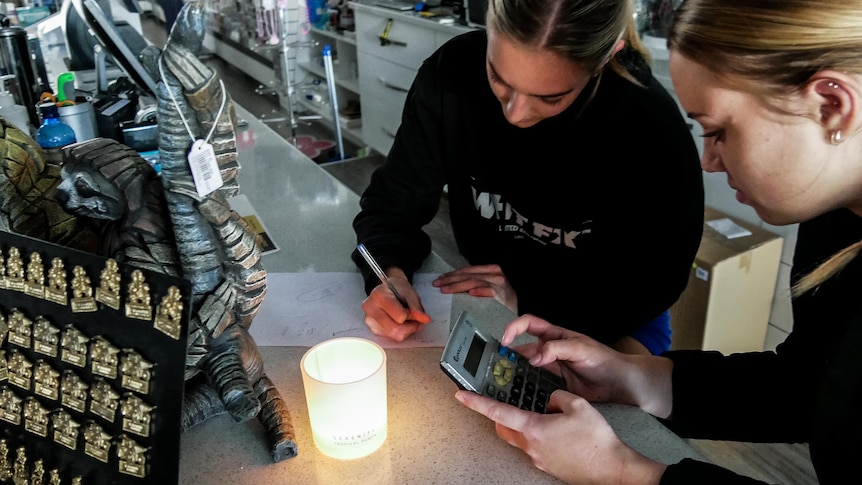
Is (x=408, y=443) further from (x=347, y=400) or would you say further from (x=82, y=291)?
(x=82, y=291)

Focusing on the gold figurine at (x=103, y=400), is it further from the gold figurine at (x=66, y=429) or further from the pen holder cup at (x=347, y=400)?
the pen holder cup at (x=347, y=400)

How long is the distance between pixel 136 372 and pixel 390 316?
351 millimetres

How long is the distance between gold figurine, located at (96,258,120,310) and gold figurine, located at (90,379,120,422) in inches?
2.7

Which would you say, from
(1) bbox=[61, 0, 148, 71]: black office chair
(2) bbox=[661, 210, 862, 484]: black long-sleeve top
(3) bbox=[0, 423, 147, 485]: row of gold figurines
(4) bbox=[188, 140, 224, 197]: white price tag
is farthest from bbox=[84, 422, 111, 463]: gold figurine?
(1) bbox=[61, 0, 148, 71]: black office chair

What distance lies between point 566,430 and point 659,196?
1.59 ft

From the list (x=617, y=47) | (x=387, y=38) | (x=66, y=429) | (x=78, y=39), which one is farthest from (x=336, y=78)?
(x=66, y=429)

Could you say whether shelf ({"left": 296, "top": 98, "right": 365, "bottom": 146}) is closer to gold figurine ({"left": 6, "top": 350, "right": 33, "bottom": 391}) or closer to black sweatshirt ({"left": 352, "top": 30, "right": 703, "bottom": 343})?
black sweatshirt ({"left": 352, "top": 30, "right": 703, "bottom": 343})

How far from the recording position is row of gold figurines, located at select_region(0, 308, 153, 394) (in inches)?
20.8

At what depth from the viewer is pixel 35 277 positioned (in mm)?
541

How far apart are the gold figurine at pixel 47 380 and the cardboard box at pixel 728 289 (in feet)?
4.63

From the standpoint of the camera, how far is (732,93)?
56 centimetres

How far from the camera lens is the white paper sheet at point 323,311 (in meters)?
0.82

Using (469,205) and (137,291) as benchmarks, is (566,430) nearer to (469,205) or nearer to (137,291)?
(137,291)

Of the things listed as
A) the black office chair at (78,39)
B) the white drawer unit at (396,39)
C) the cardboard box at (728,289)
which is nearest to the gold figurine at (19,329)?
the black office chair at (78,39)
